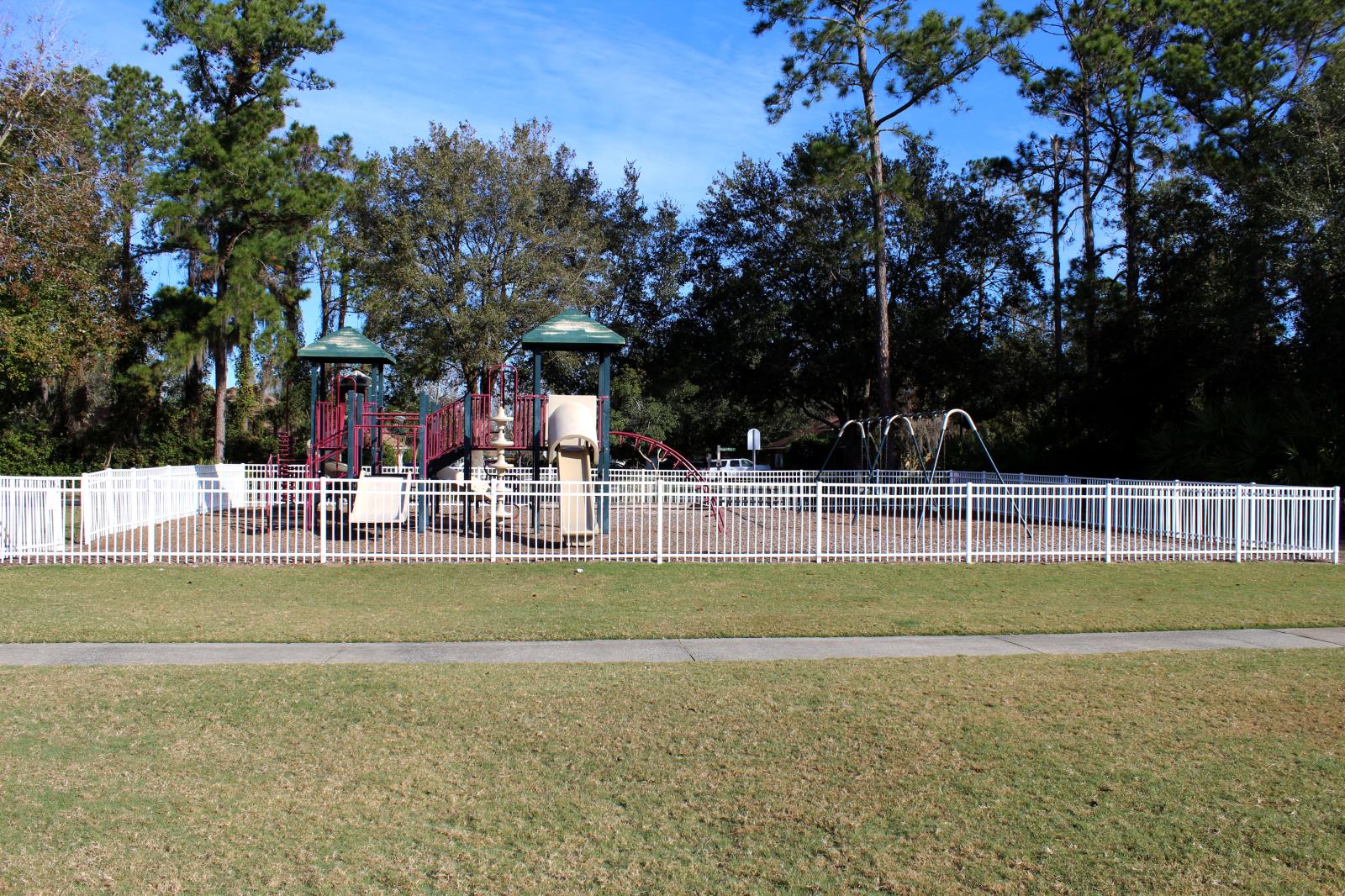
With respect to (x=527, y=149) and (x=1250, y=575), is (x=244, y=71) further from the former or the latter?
(x=1250, y=575)

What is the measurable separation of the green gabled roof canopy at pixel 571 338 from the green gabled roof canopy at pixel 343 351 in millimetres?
4801

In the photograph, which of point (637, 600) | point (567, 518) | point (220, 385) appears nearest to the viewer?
point (637, 600)

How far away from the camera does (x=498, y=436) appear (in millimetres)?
19344

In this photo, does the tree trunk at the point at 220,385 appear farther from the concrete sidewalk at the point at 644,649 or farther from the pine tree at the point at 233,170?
the concrete sidewalk at the point at 644,649

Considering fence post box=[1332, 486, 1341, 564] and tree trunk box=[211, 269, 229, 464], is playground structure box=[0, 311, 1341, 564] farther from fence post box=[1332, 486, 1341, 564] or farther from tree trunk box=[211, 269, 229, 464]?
tree trunk box=[211, 269, 229, 464]

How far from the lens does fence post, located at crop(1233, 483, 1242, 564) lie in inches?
626

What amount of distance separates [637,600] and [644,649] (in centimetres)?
268

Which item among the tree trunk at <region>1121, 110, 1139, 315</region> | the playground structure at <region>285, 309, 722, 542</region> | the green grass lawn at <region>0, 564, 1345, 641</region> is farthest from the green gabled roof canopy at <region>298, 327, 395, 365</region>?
the tree trunk at <region>1121, 110, 1139, 315</region>

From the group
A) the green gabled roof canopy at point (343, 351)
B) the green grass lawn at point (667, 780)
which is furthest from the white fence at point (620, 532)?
the green grass lawn at point (667, 780)

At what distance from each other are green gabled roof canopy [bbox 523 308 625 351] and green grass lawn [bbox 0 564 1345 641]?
6397mm

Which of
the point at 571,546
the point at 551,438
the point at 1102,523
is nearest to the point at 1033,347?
the point at 1102,523

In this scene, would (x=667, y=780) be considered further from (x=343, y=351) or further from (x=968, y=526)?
(x=343, y=351)

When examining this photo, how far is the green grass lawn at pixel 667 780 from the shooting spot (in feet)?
13.2

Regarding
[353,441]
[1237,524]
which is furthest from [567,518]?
[1237,524]
